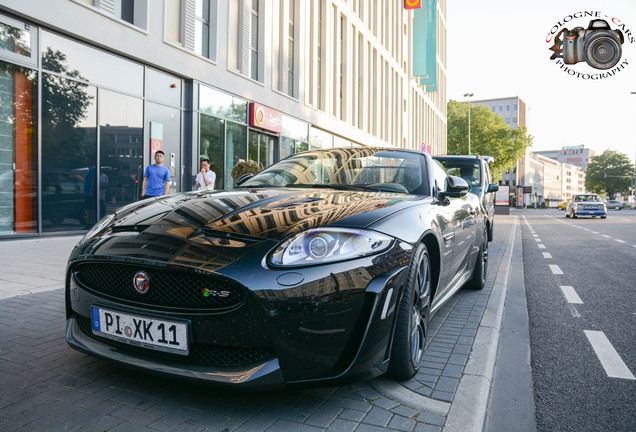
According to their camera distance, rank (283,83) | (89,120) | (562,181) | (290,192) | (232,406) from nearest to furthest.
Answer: (232,406) → (290,192) → (89,120) → (283,83) → (562,181)

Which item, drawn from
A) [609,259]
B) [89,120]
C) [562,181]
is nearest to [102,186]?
[89,120]

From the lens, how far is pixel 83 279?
101 inches

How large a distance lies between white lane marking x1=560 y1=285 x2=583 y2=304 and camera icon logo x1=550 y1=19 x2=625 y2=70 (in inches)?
409

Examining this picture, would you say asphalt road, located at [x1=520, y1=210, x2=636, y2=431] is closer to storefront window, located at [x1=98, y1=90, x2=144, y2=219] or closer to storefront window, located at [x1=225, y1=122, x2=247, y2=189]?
storefront window, located at [x1=98, y1=90, x2=144, y2=219]

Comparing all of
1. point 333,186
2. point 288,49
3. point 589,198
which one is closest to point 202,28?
point 288,49

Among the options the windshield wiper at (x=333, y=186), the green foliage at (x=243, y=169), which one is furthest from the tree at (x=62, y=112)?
the windshield wiper at (x=333, y=186)

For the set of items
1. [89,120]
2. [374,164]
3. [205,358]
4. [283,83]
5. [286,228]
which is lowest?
[205,358]

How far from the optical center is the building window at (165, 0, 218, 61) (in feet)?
41.9

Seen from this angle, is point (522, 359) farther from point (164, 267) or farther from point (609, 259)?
point (609, 259)

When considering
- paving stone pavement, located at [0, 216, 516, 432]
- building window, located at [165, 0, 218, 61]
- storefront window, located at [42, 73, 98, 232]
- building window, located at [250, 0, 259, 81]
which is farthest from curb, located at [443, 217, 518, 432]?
building window, located at [250, 0, 259, 81]

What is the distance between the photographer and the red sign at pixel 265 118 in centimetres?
1612

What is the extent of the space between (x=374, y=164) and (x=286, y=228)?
1752 mm

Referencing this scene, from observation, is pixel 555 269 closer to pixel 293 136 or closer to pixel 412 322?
Result: pixel 412 322

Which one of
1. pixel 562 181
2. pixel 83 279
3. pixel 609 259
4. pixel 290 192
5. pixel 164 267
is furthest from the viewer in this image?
pixel 562 181
